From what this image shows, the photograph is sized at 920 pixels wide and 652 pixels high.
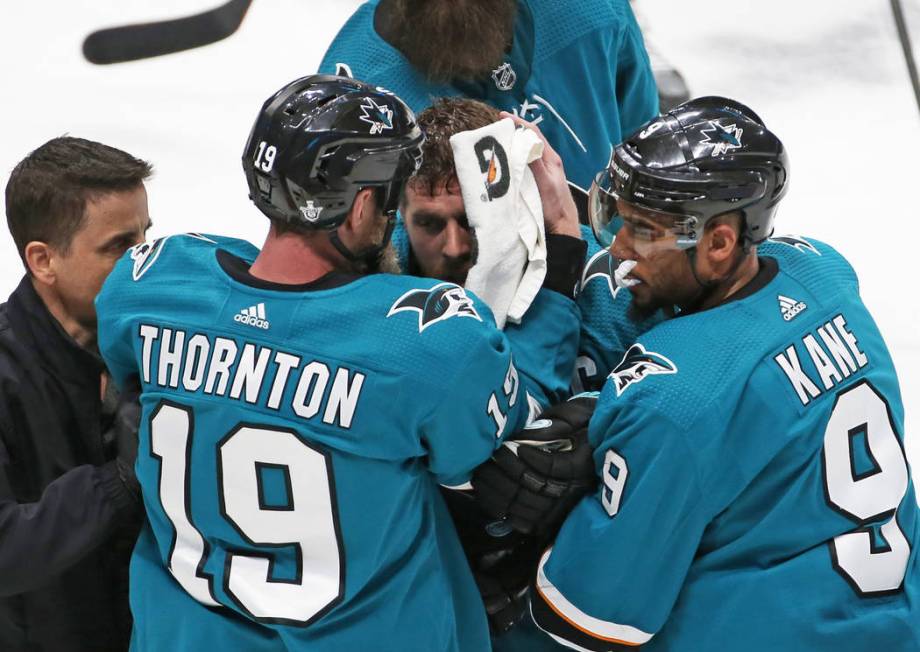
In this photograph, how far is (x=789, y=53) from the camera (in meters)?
4.54

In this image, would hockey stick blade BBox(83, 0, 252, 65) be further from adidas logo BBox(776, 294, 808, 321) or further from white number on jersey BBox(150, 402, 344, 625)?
adidas logo BBox(776, 294, 808, 321)

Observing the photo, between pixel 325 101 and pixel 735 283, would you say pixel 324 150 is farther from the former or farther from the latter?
Answer: pixel 735 283

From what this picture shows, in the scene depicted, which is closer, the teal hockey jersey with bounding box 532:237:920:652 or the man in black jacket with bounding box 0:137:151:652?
the teal hockey jersey with bounding box 532:237:920:652

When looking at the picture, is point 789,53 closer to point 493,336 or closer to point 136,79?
point 136,79

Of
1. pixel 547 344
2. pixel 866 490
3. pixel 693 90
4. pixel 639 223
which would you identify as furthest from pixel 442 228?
pixel 693 90

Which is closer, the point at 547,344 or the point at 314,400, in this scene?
the point at 314,400

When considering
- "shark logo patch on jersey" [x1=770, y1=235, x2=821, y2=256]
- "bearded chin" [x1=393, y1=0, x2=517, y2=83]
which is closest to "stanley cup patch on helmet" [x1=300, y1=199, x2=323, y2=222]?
"shark logo patch on jersey" [x1=770, y1=235, x2=821, y2=256]

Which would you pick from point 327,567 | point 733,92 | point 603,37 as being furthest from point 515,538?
point 733,92

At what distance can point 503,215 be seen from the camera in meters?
1.82

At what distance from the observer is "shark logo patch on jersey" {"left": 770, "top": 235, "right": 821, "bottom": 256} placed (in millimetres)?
1724

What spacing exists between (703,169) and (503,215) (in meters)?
0.33

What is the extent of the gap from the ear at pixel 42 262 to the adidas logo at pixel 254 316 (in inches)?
20.5

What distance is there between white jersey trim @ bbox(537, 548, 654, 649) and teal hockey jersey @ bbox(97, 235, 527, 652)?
0.12m

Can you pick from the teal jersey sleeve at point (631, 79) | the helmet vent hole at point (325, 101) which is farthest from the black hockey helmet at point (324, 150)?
the teal jersey sleeve at point (631, 79)
